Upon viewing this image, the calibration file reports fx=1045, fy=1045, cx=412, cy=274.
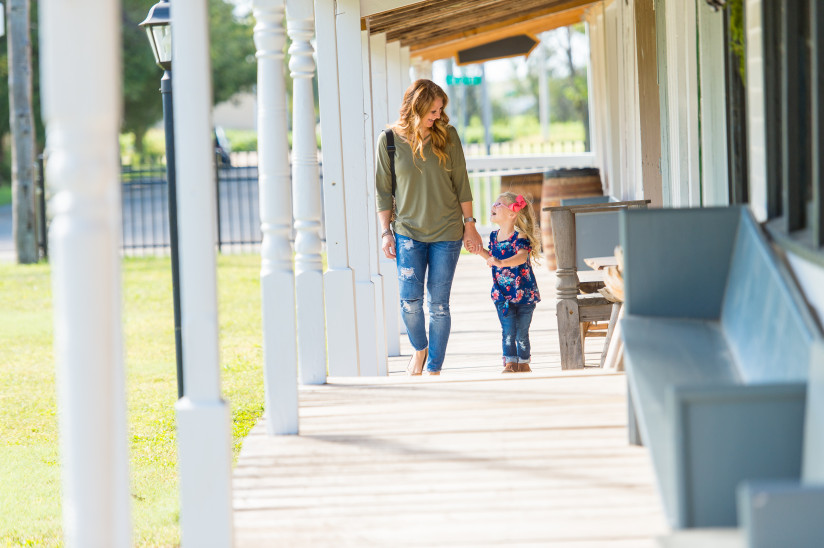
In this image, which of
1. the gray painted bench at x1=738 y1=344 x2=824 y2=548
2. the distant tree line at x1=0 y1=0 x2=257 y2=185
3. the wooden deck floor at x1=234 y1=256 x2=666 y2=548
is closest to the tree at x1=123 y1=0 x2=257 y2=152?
the distant tree line at x1=0 y1=0 x2=257 y2=185

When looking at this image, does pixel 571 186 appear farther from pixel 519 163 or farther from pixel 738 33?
pixel 738 33

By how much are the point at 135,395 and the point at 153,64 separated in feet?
90.3

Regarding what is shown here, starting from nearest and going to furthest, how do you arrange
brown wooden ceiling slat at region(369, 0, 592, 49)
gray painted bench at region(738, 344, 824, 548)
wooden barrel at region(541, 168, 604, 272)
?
gray painted bench at region(738, 344, 824, 548) < brown wooden ceiling slat at region(369, 0, 592, 49) < wooden barrel at region(541, 168, 604, 272)

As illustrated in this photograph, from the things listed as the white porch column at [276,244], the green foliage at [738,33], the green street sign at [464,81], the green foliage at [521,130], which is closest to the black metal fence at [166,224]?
the green street sign at [464,81]

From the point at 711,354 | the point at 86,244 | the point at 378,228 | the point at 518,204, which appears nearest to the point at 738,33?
the point at 711,354

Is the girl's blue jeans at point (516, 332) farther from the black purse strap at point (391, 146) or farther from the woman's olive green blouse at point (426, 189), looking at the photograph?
the black purse strap at point (391, 146)

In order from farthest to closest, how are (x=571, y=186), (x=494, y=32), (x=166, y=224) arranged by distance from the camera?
(x=166, y=224) < (x=494, y=32) < (x=571, y=186)

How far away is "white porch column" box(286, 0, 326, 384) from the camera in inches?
174

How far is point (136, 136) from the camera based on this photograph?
36.2 metres

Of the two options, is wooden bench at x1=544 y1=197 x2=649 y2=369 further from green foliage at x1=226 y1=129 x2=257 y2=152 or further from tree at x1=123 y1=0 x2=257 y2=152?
green foliage at x1=226 y1=129 x2=257 y2=152

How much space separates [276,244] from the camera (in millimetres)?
3773

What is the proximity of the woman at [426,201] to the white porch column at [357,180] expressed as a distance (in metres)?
0.13

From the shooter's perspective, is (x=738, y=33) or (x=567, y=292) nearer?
(x=738, y=33)

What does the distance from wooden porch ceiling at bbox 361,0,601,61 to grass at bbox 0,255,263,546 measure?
274 cm
